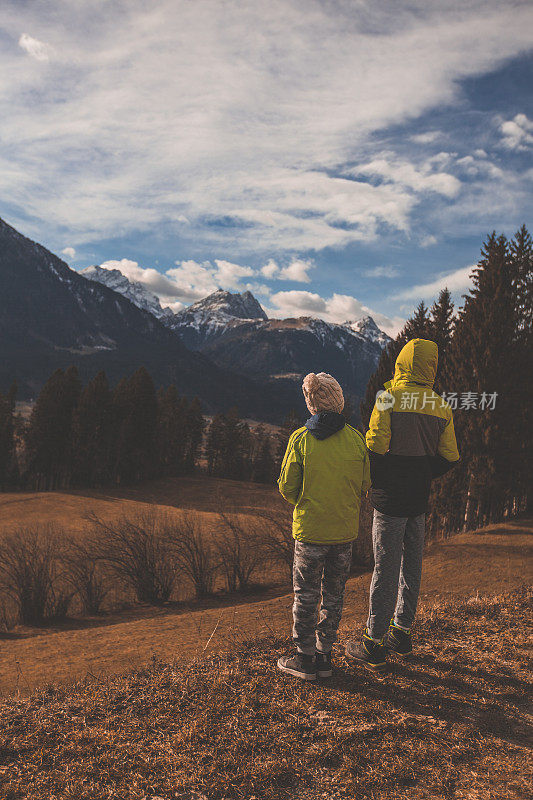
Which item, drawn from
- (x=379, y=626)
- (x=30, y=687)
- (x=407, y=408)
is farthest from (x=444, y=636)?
(x=30, y=687)

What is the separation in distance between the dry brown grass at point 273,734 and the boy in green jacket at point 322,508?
16.9 inches

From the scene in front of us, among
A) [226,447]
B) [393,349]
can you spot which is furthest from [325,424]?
[226,447]

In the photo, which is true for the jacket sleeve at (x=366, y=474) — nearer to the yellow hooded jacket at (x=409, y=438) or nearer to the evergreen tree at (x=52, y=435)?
the yellow hooded jacket at (x=409, y=438)

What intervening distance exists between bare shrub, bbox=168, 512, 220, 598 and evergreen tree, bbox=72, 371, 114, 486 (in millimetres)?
44808

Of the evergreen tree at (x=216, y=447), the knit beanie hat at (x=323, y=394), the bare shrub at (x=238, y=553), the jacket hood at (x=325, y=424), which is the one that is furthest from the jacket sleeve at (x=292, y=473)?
the evergreen tree at (x=216, y=447)

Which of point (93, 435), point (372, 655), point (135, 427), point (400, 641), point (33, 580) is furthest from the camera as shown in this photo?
point (135, 427)

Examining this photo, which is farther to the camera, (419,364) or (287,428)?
(287,428)

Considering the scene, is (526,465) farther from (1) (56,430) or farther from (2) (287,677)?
(1) (56,430)

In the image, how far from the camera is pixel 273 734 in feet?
10.4

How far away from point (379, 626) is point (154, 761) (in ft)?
6.76

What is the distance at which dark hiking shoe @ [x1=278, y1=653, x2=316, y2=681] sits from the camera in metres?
3.87

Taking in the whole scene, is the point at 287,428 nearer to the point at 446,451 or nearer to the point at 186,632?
the point at 186,632

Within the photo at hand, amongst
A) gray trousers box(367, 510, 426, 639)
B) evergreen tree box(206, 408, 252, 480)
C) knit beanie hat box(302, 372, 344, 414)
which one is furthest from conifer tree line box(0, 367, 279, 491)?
gray trousers box(367, 510, 426, 639)

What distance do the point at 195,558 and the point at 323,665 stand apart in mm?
8689
